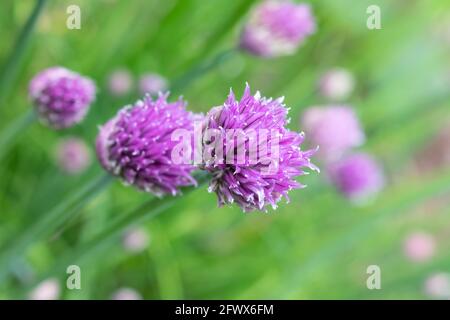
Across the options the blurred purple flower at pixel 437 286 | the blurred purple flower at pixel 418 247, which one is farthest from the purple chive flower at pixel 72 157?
the blurred purple flower at pixel 418 247

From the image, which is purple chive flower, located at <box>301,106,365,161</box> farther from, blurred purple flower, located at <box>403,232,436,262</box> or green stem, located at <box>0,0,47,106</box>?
green stem, located at <box>0,0,47,106</box>

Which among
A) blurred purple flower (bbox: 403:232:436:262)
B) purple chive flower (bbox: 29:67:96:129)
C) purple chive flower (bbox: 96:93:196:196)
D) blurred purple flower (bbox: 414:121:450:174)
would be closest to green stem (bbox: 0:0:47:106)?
purple chive flower (bbox: 29:67:96:129)

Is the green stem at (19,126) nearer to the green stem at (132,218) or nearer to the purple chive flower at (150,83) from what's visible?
the green stem at (132,218)

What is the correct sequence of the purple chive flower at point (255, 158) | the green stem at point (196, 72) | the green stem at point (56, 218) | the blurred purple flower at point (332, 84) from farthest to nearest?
the blurred purple flower at point (332, 84) → the green stem at point (196, 72) → the green stem at point (56, 218) → the purple chive flower at point (255, 158)

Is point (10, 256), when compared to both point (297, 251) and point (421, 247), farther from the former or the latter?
point (421, 247)

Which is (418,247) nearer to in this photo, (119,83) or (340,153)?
(340,153)

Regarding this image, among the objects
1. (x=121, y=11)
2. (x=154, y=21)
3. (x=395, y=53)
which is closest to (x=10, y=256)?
(x=121, y=11)
